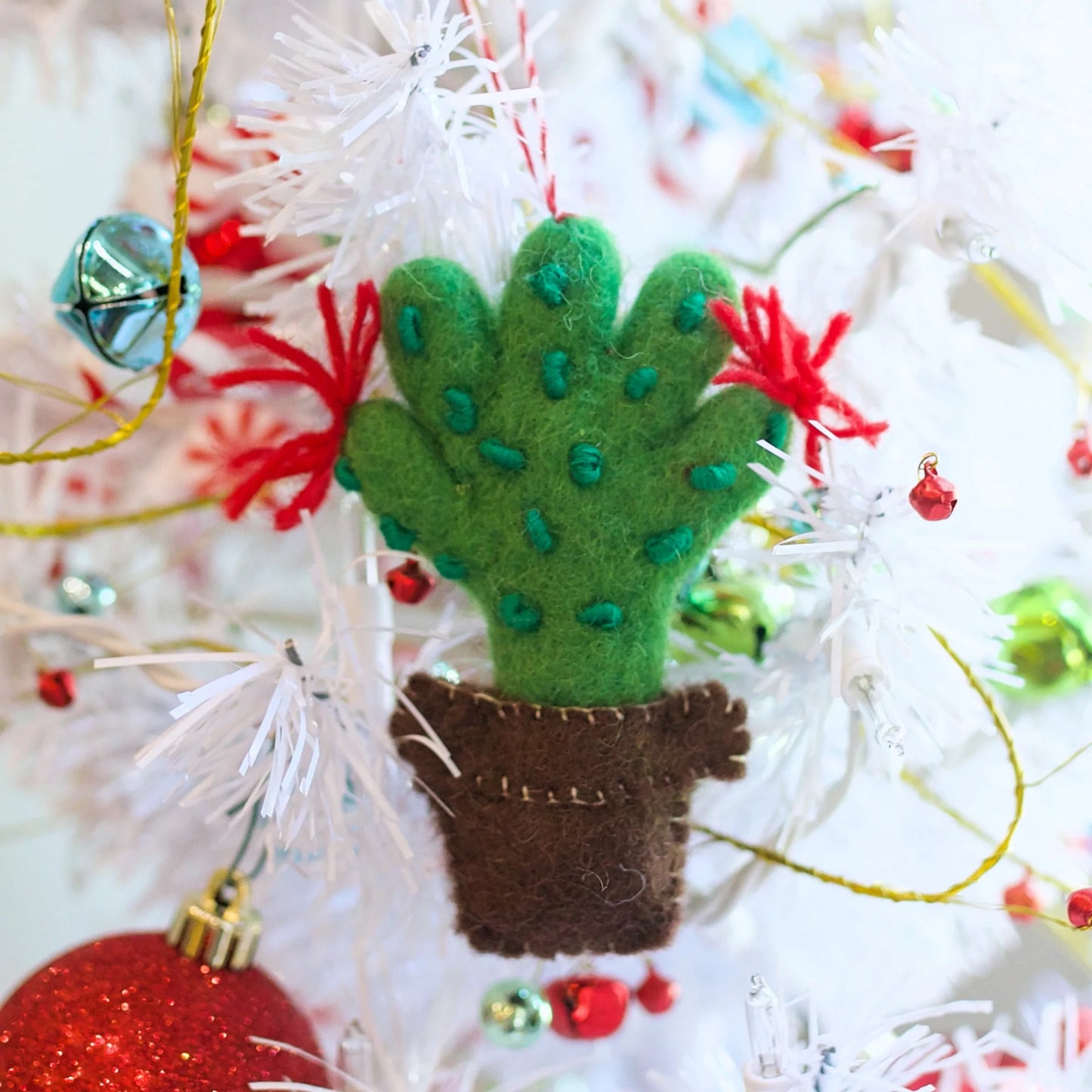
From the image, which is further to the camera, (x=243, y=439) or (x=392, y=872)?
(x=243, y=439)

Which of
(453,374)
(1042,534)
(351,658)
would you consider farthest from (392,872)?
(1042,534)

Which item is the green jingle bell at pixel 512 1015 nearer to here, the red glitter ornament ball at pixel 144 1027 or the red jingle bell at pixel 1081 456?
the red glitter ornament ball at pixel 144 1027

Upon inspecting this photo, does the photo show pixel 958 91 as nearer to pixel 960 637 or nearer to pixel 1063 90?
pixel 1063 90

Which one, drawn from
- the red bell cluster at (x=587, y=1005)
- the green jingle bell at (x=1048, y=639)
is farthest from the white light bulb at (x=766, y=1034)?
the green jingle bell at (x=1048, y=639)

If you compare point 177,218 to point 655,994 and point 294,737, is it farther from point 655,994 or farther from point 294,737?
point 655,994

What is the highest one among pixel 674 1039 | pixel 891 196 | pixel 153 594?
pixel 891 196

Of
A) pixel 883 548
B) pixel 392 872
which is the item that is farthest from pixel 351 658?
pixel 883 548

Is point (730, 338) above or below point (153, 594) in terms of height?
above
